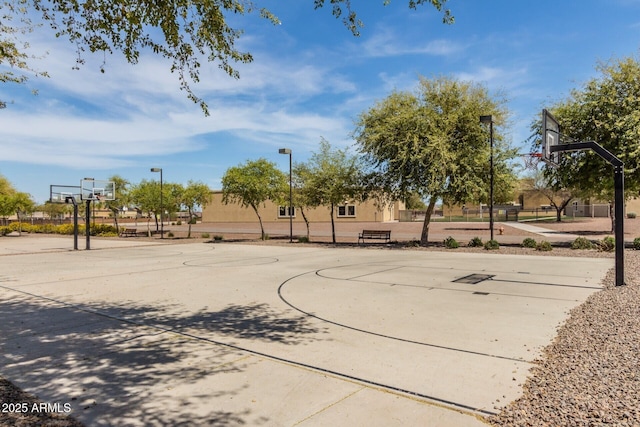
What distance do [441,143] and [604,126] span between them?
6.49m

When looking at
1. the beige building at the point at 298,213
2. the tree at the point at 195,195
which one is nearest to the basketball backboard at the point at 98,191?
the tree at the point at 195,195

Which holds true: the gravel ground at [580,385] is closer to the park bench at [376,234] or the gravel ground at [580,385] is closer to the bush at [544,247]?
the bush at [544,247]

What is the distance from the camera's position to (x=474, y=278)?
11.0 metres

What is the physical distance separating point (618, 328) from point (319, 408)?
15.3ft

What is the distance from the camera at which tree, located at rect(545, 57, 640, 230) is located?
645 inches

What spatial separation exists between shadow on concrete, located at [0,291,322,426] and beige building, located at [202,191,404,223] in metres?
38.1

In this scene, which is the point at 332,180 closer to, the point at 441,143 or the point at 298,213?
the point at 441,143

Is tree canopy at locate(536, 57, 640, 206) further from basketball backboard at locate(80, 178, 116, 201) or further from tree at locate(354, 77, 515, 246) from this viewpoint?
basketball backboard at locate(80, 178, 116, 201)

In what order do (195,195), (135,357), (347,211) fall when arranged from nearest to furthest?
1. (135,357)
2. (195,195)
3. (347,211)

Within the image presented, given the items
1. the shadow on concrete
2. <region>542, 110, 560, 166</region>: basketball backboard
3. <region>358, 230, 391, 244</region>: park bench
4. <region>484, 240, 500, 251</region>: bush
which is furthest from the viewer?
<region>358, 230, 391, 244</region>: park bench

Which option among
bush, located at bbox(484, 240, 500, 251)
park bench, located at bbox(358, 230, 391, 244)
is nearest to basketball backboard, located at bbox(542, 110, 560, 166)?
bush, located at bbox(484, 240, 500, 251)

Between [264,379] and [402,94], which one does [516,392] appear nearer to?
[264,379]

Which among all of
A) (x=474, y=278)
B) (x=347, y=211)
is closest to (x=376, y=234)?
(x=474, y=278)

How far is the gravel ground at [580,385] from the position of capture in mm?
3357
